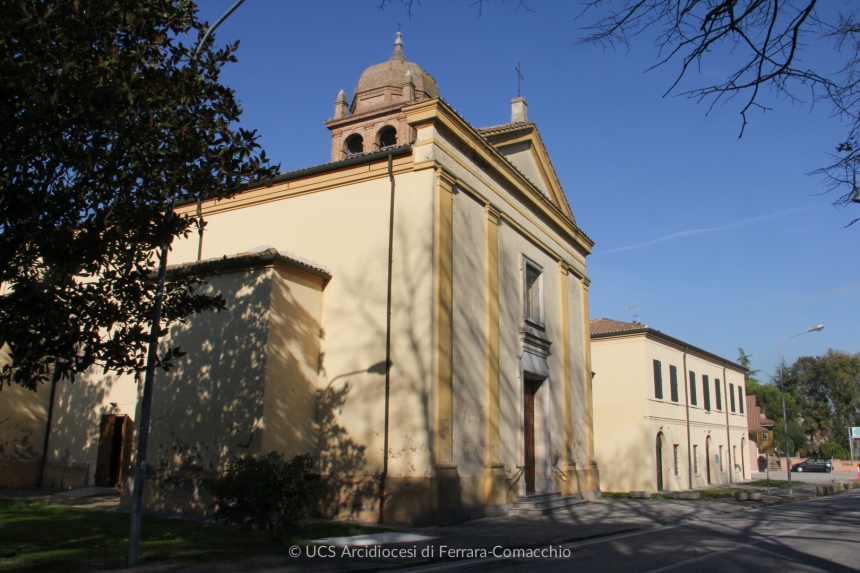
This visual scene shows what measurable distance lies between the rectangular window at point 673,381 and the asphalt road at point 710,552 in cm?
1811

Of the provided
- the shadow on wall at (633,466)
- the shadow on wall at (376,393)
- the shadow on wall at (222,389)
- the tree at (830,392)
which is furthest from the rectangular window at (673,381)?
the tree at (830,392)

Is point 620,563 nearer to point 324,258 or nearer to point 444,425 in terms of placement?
point 444,425

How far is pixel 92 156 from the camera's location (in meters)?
7.47

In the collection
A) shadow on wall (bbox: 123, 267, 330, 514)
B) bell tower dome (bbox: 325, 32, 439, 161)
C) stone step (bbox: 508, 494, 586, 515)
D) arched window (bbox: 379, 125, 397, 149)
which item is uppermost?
bell tower dome (bbox: 325, 32, 439, 161)

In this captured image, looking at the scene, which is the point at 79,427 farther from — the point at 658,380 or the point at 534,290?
the point at 658,380

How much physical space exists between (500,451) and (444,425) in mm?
2937

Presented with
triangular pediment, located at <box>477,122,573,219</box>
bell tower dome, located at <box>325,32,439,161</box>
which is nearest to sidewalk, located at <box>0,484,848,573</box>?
triangular pediment, located at <box>477,122,573,219</box>

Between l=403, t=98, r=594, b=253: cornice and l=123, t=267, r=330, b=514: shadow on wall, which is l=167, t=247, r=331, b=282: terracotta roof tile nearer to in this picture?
l=123, t=267, r=330, b=514: shadow on wall

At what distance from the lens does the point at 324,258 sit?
1578cm

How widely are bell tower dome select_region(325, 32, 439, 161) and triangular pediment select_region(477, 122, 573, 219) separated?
7.21 metres

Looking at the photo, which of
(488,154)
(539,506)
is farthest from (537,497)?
(488,154)

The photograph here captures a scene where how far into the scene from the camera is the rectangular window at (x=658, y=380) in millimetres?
31906

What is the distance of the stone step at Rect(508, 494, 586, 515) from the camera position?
1577 centimetres

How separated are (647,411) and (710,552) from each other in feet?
69.1
